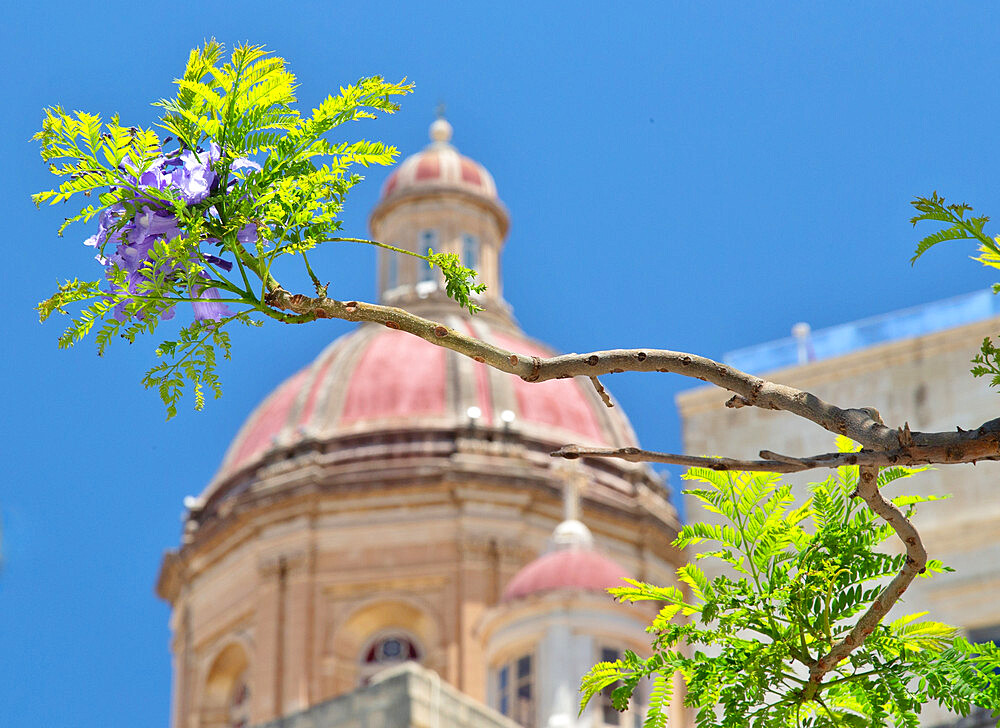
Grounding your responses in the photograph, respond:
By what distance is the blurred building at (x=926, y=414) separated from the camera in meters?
20.8

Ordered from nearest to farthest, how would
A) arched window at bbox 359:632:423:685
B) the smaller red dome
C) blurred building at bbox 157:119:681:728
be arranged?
the smaller red dome < blurred building at bbox 157:119:681:728 < arched window at bbox 359:632:423:685

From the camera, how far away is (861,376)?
21.6 m

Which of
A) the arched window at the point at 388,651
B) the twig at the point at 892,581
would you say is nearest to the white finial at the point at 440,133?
the arched window at the point at 388,651

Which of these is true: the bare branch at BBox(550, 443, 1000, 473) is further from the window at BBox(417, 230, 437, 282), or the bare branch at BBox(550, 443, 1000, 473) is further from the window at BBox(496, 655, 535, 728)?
the window at BBox(417, 230, 437, 282)

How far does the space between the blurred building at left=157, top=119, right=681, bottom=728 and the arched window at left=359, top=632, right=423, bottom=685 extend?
47mm

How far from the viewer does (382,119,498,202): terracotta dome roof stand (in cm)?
5825

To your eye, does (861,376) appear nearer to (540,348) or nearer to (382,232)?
(540,348)

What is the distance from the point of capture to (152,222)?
5480 millimetres

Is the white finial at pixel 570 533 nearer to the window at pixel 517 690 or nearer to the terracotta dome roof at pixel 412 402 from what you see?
the window at pixel 517 690

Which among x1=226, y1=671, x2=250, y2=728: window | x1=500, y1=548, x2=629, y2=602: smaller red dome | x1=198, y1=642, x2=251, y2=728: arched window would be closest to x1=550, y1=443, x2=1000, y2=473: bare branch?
x1=500, y1=548, x2=629, y2=602: smaller red dome

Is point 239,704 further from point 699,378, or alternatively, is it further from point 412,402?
point 699,378

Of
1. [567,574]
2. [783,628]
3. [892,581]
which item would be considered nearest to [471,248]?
[567,574]

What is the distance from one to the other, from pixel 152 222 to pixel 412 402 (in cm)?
4722

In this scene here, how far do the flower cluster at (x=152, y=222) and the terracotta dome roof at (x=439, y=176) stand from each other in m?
52.6
